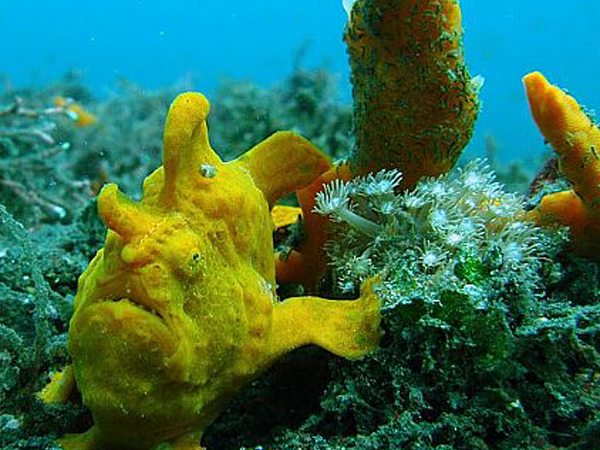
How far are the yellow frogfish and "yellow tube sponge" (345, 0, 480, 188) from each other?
0.82 m

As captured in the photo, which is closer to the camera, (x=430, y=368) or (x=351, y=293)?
(x=430, y=368)

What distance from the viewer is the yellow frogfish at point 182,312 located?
99.1 inches

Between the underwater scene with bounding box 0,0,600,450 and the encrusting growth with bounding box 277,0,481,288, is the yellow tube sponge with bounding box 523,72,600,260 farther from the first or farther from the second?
the encrusting growth with bounding box 277,0,481,288

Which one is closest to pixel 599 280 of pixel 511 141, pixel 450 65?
pixel 450 65

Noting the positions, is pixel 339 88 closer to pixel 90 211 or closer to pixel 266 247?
pixel 90 211

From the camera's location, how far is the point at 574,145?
3.47 metres

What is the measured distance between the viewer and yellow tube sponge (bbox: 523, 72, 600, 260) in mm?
3424

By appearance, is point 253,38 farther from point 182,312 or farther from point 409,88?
point 182,312

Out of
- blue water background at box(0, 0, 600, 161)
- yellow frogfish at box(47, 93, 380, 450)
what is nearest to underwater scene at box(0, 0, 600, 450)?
yellow frogfish at box(47, 93, 380, 450)

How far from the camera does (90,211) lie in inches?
224

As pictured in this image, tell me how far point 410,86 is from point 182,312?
1.69 metres

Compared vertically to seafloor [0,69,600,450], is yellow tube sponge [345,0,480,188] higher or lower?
higher

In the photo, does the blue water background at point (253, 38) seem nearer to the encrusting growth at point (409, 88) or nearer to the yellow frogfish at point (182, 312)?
the encrusting growth at point (409, 88)

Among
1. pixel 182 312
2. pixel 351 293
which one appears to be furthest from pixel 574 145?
pixel 182 312
